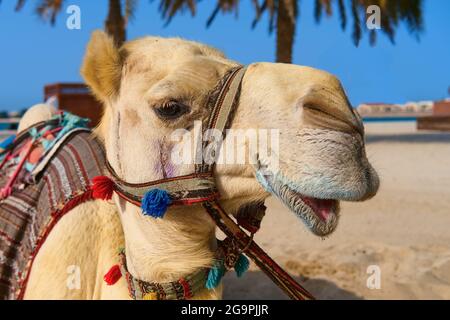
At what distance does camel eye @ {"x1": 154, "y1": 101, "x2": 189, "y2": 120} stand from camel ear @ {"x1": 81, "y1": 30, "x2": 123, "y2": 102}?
10.0 inches

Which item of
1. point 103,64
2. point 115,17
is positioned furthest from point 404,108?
point 103,64

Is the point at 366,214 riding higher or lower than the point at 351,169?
lower

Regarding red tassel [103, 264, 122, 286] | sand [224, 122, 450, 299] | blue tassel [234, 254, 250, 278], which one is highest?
blue tassel [234, 254, 250, 278]

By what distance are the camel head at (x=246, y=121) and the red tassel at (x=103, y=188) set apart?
7 centimetres

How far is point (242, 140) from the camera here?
143 centimetres

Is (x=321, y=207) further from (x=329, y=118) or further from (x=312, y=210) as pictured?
(x=329, y=118)

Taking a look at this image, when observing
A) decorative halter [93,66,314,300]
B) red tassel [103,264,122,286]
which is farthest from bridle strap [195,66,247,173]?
red tassel [103,264,122,286]

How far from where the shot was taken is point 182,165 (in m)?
1.51

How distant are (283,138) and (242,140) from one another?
14 centimetres

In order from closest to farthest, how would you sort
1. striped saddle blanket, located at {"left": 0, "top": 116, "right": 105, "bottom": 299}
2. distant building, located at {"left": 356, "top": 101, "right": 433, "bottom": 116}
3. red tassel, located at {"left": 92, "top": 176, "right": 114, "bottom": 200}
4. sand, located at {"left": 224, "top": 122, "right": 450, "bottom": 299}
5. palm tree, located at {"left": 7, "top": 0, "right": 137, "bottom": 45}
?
1. red tassel, located at {"left": 92, "top": 176, "right": 114, "bottom": 200}
2. striped saddle blanket, located at {"left": 0, "top": 116, "right": 105, "bottom": 299}
3. sand, located at {"left": 224, "top": 122, "right": 450, "bottom": 299}
4. palm tree, located at {"left": 7, "top": 0, "right": 137, "bottom": 45}
5. distant building, located at {"left": 356, "top": 101, "right": 433, "bottom": 116}

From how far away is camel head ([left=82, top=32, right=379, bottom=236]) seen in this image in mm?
1295

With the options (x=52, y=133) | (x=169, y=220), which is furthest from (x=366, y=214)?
(x=169, y=220)

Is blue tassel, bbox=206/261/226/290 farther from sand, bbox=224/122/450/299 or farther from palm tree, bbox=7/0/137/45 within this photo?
palm tree, bbox=7/0/137/45
